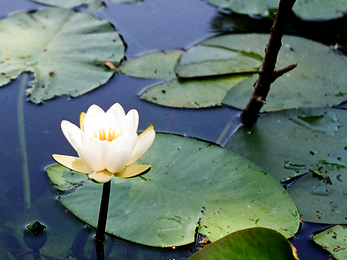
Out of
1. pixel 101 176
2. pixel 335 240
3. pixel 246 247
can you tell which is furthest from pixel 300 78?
pixel 101 176

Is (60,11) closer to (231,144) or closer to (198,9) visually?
(198,9)

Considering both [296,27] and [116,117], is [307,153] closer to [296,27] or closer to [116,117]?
[116,117]

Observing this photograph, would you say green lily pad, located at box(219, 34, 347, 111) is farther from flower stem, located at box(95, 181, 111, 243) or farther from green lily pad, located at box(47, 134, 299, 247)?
flower stem, located at box(95, 181, 111, 243)

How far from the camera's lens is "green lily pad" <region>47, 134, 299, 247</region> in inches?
63.8

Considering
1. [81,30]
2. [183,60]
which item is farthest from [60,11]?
[183,60]

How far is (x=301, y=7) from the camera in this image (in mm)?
3447

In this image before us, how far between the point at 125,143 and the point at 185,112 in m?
1.15

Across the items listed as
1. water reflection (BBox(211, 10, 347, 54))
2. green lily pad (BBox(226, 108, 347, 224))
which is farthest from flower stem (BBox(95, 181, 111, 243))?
water reflection (BBox(211, 10, 347, 54))

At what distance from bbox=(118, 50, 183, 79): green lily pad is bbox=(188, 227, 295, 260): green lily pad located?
1.48 metres

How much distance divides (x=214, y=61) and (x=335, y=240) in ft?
4.79

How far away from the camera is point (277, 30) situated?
1880mm

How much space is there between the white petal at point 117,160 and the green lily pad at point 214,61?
1.36 metres

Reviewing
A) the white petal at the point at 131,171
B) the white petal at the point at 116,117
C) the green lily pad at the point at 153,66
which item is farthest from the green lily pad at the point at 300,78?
the white petal at the point at 131,171

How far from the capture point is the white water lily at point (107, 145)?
1.22m
